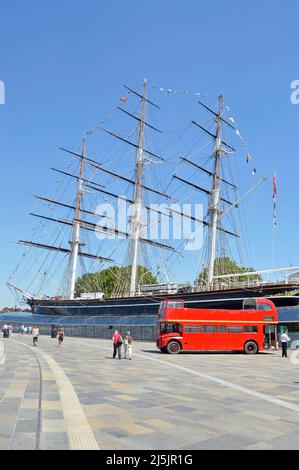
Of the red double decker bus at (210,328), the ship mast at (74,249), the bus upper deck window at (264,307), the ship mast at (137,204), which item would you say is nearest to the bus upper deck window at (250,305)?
the red double decker bus at (210,328)

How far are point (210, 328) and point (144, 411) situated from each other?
18.7 meters

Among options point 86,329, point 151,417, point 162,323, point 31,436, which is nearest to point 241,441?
point 151,417

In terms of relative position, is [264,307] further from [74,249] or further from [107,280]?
[107,280]

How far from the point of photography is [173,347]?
26.4 meters

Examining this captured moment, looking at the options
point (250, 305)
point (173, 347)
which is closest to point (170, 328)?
point (173, 347)

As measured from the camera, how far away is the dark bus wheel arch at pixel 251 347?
2717 centimetres

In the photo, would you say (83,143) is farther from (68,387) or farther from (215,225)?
(68,387)

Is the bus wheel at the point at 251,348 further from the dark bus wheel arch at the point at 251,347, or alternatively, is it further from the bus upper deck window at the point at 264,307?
the bus upper deck window at the point at 264,307

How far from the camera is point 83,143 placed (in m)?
72.1

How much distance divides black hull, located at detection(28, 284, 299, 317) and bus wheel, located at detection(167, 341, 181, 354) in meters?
12.7

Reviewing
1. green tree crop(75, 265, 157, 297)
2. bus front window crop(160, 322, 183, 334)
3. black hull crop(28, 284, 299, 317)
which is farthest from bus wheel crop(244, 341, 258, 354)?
green tree crop(75, 265, 157, 297)

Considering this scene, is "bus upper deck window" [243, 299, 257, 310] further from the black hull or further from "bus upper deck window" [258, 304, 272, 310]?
the black hull
